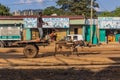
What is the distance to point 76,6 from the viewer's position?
289 feet

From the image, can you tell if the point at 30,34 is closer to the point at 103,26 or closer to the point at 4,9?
the point at 103,26

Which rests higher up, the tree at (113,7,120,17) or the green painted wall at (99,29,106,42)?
the tree at (113,7,120,17)

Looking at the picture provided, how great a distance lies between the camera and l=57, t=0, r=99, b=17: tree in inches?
3425

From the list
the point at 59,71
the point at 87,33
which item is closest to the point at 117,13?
the point at 87,33

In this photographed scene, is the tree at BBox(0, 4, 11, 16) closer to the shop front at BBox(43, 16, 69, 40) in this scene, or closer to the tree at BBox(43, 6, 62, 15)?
the tree at BBox(43, 6, 62, 15)

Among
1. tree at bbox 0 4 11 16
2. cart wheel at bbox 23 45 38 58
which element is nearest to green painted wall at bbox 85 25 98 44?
tree at bbox 0 4 11 16

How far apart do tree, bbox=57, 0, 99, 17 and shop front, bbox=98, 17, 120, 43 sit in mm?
25189

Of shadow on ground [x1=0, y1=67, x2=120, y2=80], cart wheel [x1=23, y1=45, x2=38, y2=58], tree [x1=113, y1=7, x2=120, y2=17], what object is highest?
Answer: tree [x1=113, y1=7, x2=120, y2=17]

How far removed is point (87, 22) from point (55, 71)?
142 ft

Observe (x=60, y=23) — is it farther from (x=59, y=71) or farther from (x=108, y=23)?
(x=59, y=71)

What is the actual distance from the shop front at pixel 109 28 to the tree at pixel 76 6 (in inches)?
992

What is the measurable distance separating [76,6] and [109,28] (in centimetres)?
3030

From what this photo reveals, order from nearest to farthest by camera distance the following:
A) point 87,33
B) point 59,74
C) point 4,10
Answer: point 59,74, point 87,33, point 4,10

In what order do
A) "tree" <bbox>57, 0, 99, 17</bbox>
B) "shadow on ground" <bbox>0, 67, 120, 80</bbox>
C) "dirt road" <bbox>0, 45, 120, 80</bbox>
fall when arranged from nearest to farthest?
1. "shadow on ground" <bbox>0, 67, 120, 80</bbox>
2. "dirt road" <bbox>0, 45, 120, 80</bbox>
3. "tree" <bbox>57, 0, 99, 17</bbox>
